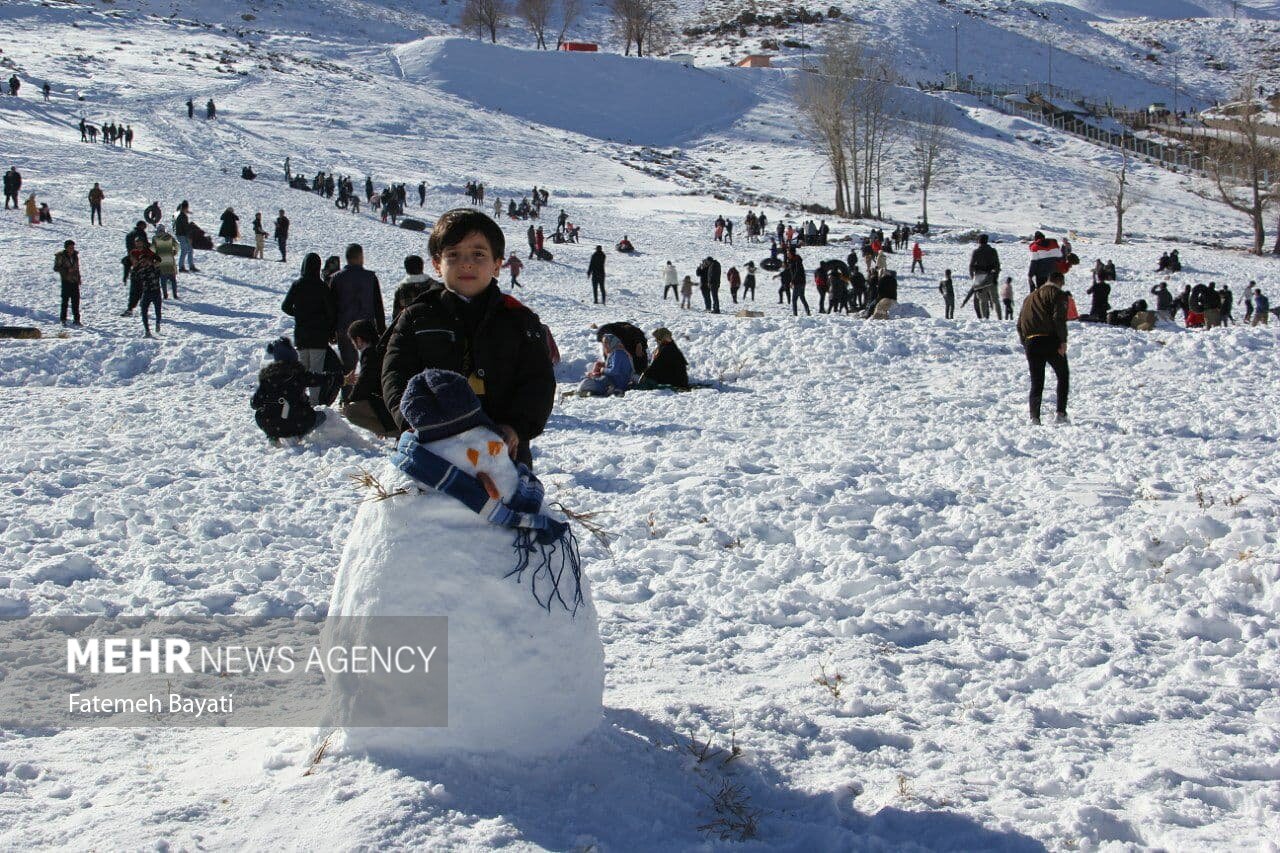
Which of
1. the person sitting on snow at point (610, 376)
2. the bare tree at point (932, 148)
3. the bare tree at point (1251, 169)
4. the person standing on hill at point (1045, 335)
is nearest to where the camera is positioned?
the person standing on hill at point (1045, 335)

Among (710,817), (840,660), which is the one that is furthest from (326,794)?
(840,660)

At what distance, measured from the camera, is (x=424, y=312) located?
3314 millimetres

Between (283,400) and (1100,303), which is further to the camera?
(1100,303)

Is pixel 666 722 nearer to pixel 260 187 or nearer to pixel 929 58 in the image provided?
pixel 260 187

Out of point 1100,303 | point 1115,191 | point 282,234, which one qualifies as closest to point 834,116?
point 1115,191

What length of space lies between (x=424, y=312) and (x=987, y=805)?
8.16 feet

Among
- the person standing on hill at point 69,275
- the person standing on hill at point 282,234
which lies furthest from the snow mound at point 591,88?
the person standing on hill at point 69,275

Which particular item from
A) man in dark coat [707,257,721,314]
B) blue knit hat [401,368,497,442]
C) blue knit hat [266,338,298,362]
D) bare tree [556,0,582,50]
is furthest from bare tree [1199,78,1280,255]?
bare tree [556,0,582,50]

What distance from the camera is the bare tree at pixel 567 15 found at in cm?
10519

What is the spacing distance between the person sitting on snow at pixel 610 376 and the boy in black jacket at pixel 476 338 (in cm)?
905

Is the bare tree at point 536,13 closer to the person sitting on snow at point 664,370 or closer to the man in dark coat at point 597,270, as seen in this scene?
the man in dark coat at point 597,270

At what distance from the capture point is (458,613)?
10.3ft

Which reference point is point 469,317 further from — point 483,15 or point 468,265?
point 483,15

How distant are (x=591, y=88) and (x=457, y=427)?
278ft
